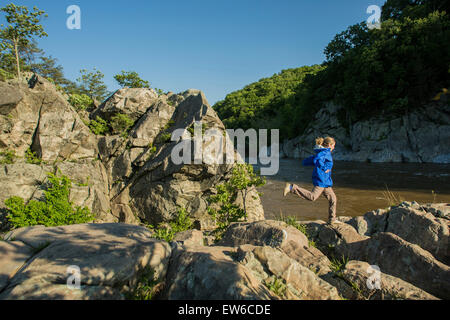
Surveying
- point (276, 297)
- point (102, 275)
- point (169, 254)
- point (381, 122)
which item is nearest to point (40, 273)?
point (102, 275)

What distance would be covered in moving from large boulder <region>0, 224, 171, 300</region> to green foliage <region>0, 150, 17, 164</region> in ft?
24.2

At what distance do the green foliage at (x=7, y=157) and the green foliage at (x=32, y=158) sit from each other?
41cm

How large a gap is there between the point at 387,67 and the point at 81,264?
135 feet

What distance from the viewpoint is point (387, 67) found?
31422 millimetres

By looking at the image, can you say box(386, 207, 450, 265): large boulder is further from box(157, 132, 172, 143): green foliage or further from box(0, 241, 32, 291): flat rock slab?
box(157, 132, 172, 143): green foliage

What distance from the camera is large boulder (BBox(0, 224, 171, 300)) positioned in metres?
2.20

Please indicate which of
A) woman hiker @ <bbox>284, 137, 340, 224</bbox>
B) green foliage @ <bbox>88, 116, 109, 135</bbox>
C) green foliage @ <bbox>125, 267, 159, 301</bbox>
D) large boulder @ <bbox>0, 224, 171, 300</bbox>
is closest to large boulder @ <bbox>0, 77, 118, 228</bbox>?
green foliage @ <bbox>88, 116, 109, 135</bbox>

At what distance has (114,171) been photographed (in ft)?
36.3

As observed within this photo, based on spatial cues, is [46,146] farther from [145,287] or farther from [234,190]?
[145,287]

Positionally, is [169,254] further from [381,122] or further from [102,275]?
[381,122]

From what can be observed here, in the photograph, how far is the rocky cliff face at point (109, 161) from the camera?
9.05 meters

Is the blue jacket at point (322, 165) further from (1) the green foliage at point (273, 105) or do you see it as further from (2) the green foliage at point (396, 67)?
(1) the green foliage at point (273, 105)

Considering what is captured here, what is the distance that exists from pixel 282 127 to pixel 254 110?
19.6m

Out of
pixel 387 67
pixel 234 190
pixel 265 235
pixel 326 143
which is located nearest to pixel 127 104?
pixel 234 190
